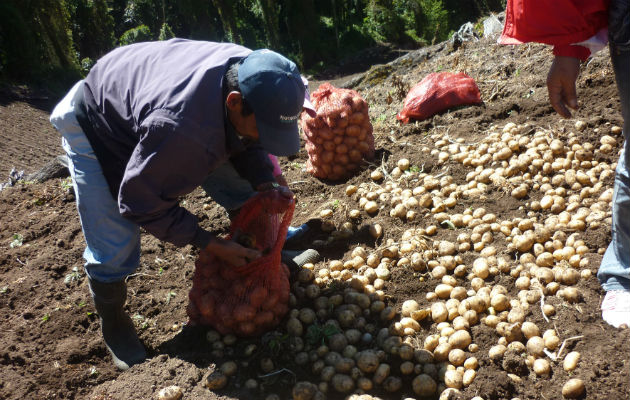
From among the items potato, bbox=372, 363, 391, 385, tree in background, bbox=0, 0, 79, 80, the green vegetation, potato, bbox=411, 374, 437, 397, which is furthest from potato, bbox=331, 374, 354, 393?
the green vegetation

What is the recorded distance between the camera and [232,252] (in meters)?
2.36

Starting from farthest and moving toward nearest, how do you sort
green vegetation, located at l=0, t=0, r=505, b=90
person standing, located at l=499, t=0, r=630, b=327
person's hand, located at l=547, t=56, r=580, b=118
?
1. green vegetation, located at l=0, t=0, r=505, b=90
2. person's hand, located at l=547, t=56, r=580, b=118
3. person standing, located at l=499, t=0, r=630, b=327

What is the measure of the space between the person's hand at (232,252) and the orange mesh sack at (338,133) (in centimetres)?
165

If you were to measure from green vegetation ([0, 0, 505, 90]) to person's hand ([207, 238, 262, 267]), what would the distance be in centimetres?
1143

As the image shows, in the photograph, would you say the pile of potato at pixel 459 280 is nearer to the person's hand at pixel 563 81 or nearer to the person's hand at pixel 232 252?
the person's hand at pixel 232 252

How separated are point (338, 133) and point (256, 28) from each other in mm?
16603

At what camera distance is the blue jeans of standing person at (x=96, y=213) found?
2.40 meters

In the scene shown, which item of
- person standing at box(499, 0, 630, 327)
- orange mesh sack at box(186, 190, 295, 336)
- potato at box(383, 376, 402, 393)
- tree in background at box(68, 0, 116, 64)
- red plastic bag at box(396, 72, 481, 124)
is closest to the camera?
person standing at box(499, 0, 630, 327)

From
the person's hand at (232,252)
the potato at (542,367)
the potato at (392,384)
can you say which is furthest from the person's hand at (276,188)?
the potato at (542,367)

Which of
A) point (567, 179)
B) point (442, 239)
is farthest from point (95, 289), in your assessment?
point (567, 179)

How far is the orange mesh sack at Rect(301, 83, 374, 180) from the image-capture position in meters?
3.79

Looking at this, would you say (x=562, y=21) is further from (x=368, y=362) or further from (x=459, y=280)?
(x=368, y=362)

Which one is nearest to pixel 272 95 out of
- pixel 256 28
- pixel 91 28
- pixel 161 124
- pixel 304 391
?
pixel 161 124

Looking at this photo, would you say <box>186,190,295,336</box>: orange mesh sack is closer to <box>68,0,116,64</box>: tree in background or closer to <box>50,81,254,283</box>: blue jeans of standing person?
<box>50,81,254,283</box>: blue jeans of standing person
